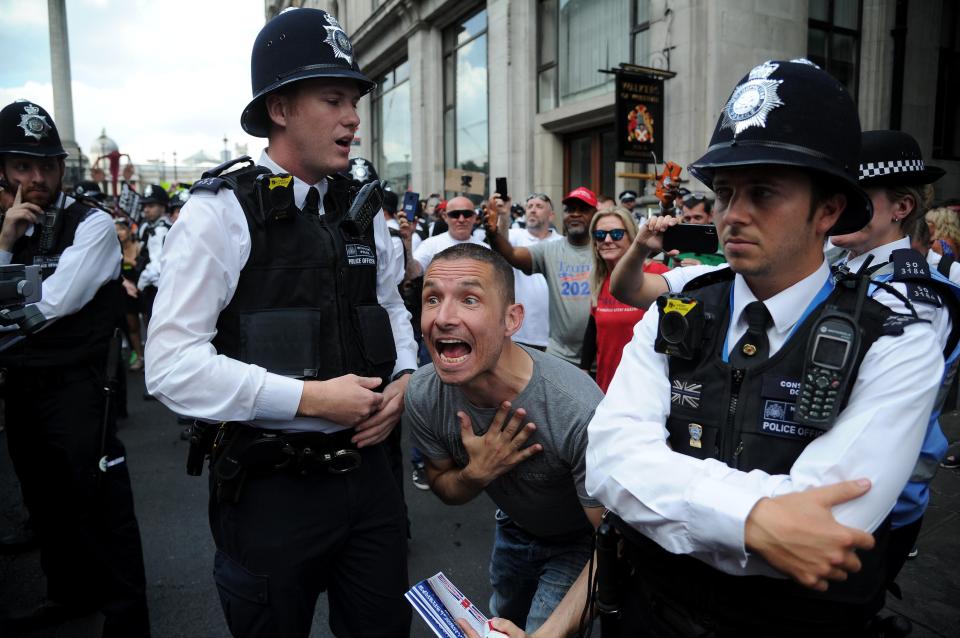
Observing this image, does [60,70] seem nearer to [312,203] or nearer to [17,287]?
[17,287]

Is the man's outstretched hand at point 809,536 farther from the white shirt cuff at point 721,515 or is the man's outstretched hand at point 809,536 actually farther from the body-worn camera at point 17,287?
the body-worn camera at point 17,287

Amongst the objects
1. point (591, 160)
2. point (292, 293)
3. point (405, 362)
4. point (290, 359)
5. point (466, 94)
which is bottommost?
point (405, 362)

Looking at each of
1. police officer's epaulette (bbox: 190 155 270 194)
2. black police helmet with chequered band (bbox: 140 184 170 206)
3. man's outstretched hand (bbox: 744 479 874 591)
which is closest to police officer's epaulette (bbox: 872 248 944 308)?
man's outstretched hand (bbox: 744 479 874 591)

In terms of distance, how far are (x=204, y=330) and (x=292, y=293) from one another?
291mm

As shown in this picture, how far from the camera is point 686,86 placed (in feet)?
31.9

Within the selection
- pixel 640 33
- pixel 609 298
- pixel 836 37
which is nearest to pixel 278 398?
pixel 609 298

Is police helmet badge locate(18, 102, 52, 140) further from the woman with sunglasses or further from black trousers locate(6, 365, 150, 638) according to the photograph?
the woman with sunglasses

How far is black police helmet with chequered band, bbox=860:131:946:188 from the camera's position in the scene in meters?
2.49

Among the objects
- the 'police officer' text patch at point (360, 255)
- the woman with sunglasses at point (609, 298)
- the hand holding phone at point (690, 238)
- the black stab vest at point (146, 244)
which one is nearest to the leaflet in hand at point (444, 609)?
the 'police officer' text patch at point (360, 255)

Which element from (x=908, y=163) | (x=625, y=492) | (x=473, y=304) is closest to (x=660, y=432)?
(x=625, y=492)

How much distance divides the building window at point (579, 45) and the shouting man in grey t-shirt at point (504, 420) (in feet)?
32.2

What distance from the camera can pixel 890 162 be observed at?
8.20ft

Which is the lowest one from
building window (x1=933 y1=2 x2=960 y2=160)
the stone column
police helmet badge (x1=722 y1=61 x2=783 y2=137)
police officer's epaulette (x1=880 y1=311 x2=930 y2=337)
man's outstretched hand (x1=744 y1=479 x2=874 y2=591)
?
man's outstretched hand (x1=744 y1=479 x2=874 y2=591)

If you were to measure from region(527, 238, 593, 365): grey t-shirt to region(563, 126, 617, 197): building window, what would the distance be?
7477 mm
